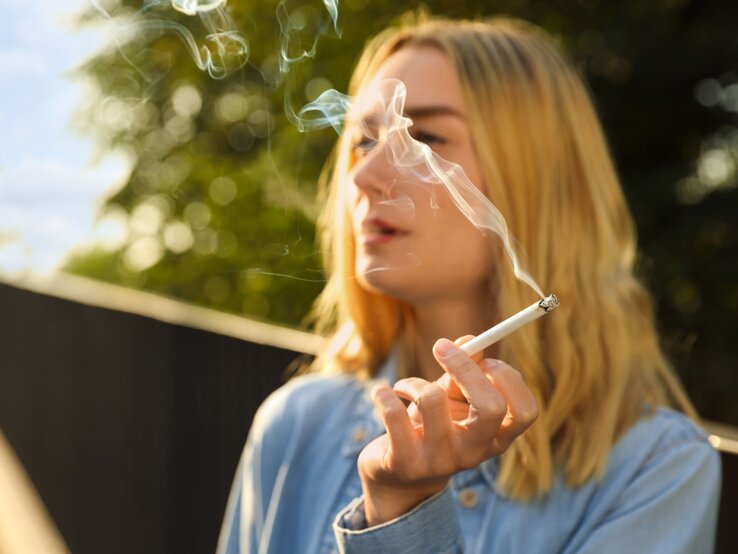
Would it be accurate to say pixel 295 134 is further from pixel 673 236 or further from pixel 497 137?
pixel 497 137

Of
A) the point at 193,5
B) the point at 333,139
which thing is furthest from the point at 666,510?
the point at 333,139

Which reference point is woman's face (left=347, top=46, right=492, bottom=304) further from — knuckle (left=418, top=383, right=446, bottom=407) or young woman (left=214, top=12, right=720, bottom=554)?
knuckle (left=418, top=383, right=446, bottom=407)

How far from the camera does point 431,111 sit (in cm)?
192

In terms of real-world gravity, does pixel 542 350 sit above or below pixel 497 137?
below

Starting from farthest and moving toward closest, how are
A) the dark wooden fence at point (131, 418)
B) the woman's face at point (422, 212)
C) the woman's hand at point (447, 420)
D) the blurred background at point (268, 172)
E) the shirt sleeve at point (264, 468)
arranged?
1. the blurred background at point (268, 172)
2. the dark wooden fence at point (131, 418)
3. the shirt sleeve at point (264, 468)
4. the woman's face at point (422, 212)
5. the woman's hand at point (447, 420)

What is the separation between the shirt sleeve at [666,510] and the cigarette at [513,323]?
0.57 m

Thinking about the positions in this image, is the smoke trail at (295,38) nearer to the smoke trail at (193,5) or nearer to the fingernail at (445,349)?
the smoke trail at (193,5)

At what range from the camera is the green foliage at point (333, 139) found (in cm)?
445

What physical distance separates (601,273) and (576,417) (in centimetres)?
33

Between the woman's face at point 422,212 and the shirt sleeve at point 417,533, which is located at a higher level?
the woman's face at point 422,212

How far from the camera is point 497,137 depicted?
1.93m

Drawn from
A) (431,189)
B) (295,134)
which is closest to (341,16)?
(295,134)

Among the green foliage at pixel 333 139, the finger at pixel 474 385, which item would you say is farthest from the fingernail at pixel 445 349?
the green foliage at pixel 333 139

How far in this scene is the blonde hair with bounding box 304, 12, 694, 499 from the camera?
1878 mm
